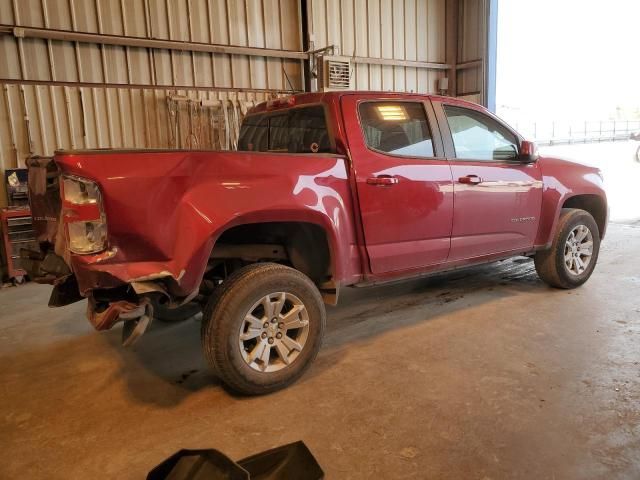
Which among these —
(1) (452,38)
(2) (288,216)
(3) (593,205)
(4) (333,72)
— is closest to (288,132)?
(2) (288,216)

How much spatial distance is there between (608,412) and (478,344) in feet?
3.37

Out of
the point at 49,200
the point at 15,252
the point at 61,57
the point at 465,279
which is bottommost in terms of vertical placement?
the point at 465,279

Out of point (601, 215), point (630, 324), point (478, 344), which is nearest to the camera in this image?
point (478, 344)

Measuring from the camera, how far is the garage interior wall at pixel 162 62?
20.7 feet

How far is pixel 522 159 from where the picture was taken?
425 centimetres

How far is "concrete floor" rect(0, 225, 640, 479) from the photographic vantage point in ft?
7.45

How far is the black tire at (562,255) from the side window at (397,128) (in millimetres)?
1809

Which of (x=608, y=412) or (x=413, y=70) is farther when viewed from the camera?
(x=413, y=70)

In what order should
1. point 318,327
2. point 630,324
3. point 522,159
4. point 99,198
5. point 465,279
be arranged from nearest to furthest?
point 99,198 < point 318,327 < point 630,324 < point 522,159 < point 465,279

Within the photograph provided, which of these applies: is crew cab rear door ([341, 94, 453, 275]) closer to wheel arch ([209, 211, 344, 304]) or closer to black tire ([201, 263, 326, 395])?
wheel arch ([209, 211, 344, 304])

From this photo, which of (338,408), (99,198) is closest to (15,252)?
(99,198)

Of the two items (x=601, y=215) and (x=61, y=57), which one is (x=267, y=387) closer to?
(x=601, y=215)

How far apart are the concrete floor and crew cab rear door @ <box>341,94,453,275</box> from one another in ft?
2.35

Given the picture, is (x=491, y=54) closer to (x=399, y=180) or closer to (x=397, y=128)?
(x=397, y=128)
